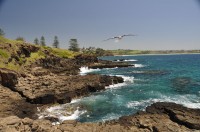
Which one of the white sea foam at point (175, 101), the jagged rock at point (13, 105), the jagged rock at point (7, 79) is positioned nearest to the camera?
the jagged rock at point (13, 105)

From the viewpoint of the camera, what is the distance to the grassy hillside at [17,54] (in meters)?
55.0

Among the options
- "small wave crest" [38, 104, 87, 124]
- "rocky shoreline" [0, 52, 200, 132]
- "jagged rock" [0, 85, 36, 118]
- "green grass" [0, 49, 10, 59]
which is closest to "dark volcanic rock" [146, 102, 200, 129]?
"rocky shoreline" [0, 52, 200, 132]

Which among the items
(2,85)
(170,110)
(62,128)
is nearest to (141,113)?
(170,110)

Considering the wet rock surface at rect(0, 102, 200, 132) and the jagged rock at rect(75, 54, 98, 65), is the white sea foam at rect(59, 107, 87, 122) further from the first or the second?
the jagged rock at rect(75, 54, 98, 65)

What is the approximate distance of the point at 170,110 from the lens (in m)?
26.6

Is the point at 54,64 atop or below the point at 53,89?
atop

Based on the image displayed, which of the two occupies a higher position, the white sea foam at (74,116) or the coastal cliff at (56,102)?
the coastal cliff at (56,102)

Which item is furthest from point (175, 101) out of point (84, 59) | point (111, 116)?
point (84, 59)

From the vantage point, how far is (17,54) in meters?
66.2

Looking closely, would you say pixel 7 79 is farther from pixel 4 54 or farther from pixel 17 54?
pixel 17 54

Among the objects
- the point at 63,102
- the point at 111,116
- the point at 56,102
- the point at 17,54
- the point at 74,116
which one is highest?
the point at 17,54

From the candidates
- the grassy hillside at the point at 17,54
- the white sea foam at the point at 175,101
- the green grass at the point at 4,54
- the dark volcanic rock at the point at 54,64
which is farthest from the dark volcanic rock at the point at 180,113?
the dark volcanic rock at the point at 54,64

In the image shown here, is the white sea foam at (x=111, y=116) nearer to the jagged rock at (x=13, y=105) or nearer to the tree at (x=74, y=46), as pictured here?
the jagged rock at (x=13, y=105)

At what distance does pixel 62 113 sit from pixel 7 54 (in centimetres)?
3193
